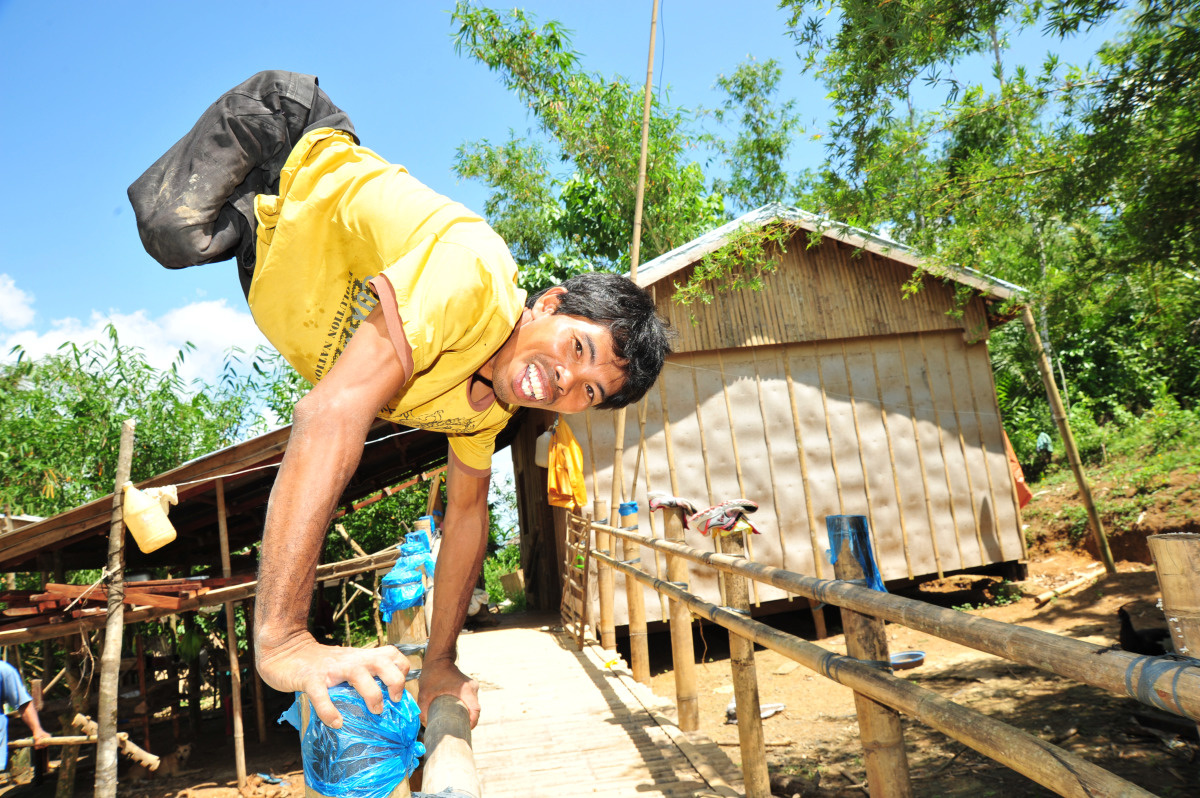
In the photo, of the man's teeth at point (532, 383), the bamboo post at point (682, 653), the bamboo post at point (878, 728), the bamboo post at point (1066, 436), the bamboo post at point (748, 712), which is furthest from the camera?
the bamboo post at point (1066, 436)

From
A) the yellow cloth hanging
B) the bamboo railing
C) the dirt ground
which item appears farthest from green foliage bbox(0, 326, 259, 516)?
the bamboo railing

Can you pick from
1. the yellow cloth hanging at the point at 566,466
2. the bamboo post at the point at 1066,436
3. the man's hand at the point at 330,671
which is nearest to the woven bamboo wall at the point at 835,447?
the yellow cloth hanging at the point at 566,466

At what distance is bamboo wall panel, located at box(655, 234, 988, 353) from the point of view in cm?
885

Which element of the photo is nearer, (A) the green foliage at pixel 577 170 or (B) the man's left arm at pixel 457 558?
(B) the man's left arm at pixel 457 558

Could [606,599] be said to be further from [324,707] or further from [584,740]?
[324,707]

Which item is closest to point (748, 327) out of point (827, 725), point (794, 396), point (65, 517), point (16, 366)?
point (794, 396)

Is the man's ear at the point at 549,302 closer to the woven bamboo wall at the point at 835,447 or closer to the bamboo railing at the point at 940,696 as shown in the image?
the bamboo railing at the point at 940,696

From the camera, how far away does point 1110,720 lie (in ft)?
18.6

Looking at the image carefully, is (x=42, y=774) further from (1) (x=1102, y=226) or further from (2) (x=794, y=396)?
(1) (x=1102, y=226)

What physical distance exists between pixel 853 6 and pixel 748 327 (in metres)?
4.21

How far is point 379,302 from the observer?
1299 millimetres

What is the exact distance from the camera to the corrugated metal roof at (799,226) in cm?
831

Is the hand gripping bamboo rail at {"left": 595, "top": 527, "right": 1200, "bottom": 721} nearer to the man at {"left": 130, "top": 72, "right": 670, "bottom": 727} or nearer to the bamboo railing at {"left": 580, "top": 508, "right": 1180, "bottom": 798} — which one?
the bamboo railing at {"left": 580, "top": 508, "right": 1180, "bottom": 798}

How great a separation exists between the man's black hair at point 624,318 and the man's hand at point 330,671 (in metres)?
0.96
